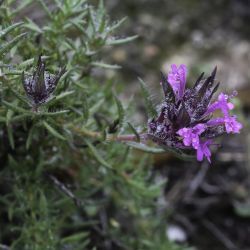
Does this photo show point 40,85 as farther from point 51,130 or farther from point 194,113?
point 194,113

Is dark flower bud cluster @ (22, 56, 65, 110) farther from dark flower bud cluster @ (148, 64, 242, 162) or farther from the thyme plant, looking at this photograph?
dark flower bud cluster @ (148, 64, 242, 162)

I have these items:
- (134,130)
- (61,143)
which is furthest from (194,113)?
(61,143)

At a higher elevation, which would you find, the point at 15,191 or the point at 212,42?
the point at 212,42

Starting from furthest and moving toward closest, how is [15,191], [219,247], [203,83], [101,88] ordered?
[219,247]
[101,88]
[15,191]
[203,83]

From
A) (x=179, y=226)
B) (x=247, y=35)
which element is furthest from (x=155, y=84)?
(x=179, y=226)

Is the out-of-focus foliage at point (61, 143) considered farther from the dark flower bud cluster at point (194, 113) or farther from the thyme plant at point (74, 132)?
the dark flower bud cluster at point (194, 113)

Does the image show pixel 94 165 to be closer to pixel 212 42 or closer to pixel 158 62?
pixel 158 62

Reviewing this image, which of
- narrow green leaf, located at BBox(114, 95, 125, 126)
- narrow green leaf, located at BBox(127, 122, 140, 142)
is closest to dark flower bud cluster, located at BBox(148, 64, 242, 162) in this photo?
narrow green leaf, located at BBox(127, 122, 140, 142)
